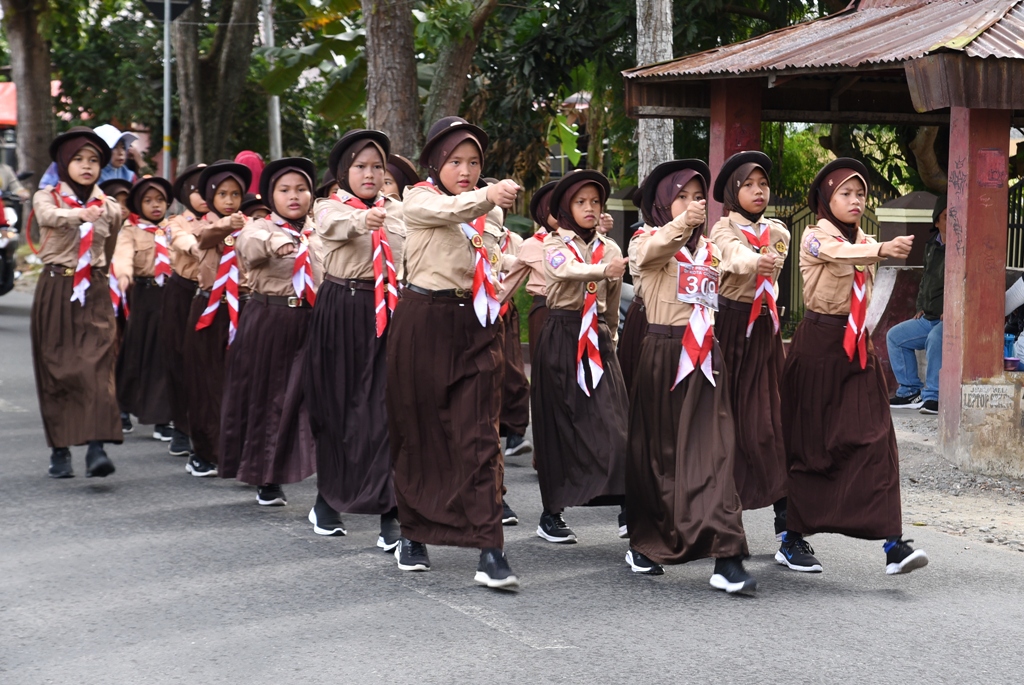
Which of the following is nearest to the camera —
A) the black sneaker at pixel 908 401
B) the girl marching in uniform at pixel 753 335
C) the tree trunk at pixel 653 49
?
the girl marching in uniform at pixel 753 335

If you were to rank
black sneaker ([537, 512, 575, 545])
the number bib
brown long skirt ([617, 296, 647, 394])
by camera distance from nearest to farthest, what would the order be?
the number bib → black sneaker ([537, 512, 575, 545]) → brown long skirt ([617, 296, 647, 394])

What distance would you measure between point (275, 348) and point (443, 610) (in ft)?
8.83

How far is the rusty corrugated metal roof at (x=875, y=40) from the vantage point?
8.90 meters

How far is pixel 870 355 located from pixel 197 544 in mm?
3417

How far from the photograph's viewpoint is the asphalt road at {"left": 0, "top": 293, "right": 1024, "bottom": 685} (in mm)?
4930

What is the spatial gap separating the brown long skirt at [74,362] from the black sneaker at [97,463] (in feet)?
0.22

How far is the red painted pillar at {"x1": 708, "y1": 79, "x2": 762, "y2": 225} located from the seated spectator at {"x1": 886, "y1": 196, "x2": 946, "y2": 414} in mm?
1785

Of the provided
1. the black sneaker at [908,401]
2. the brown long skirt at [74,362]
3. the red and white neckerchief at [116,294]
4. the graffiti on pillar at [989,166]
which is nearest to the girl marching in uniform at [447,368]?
the brown long skirt at [74,362]

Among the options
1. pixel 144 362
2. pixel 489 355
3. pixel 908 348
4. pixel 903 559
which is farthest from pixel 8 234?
pixel 903 559

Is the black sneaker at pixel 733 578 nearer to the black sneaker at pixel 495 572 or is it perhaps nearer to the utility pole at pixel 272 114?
the black sneaker at pixel 495 572

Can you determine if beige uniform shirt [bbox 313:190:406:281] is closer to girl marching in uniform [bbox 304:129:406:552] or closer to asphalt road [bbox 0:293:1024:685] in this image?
girl marching in uniform [bbox 304:129:406:552]

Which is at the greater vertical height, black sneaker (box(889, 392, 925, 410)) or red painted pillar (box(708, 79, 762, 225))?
red painted pillar (box(708, 79, 762, 225))

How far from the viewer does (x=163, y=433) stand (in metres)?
10.3

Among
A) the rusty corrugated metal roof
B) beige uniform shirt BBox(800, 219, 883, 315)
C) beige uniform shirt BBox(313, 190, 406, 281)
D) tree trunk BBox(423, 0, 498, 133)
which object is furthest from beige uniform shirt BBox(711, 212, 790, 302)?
tree trunk BBox(423, 0, 498, 133)
